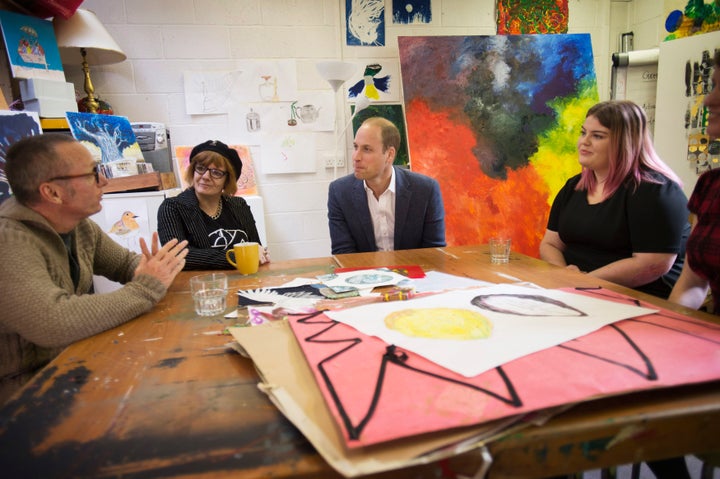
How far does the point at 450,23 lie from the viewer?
10.3 feet

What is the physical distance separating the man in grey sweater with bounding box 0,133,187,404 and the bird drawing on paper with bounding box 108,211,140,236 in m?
1.09

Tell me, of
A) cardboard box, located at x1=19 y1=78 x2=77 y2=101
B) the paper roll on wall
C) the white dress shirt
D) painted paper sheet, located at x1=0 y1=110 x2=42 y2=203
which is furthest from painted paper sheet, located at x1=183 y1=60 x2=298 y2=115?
the paper roll on wall

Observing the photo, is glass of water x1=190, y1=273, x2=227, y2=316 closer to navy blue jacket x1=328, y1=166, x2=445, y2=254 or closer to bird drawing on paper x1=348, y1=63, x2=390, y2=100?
navy blue jacket x1=328, y1=166, x2=445, y2=254

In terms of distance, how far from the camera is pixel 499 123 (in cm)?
314

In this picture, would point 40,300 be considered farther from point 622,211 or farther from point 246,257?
point 622,211

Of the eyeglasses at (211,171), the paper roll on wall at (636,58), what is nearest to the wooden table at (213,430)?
the eyeglasses at (211,171)

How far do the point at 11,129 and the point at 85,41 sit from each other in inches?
28.0

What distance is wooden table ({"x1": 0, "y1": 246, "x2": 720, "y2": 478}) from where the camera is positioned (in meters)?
0.49

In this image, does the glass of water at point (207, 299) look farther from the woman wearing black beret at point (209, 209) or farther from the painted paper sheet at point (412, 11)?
the painted paper sheet at point (412, 11)

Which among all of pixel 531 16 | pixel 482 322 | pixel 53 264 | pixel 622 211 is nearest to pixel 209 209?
pixel 53 264

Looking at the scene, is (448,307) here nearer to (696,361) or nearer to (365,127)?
(696,361)

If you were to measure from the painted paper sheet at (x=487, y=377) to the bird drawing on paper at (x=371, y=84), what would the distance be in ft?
8.55

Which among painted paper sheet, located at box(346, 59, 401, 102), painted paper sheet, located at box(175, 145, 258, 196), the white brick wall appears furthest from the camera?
painted paper sheet, located at box(346, 59, 401, 102)

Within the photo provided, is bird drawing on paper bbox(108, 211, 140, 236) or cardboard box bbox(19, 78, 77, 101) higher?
cardboard box bbox(19, 78, 77, 101)
